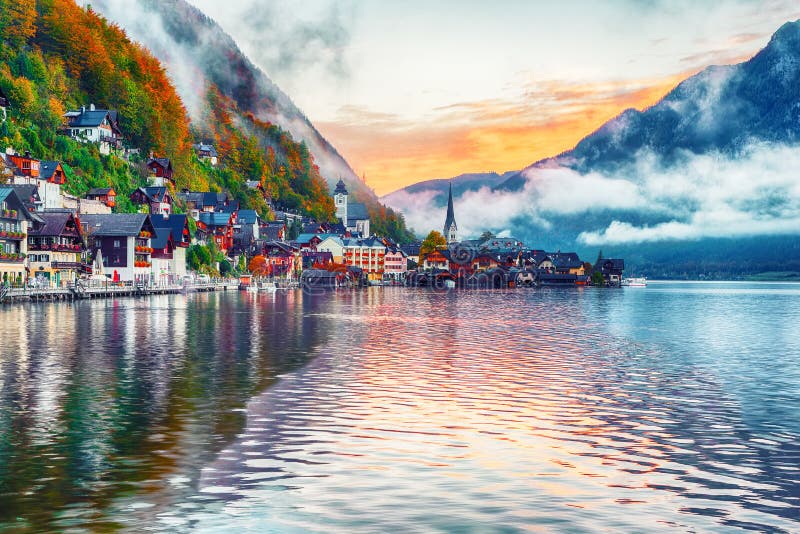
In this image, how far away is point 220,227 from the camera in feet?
628

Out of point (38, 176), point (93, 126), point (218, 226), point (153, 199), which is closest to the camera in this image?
point (38, 176)

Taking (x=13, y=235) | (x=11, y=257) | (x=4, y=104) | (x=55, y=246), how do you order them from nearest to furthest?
(x=13, y=235), (x=11, y=257), (x=55, y=246), (x=4, y=104)

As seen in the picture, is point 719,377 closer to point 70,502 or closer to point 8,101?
point 70,502

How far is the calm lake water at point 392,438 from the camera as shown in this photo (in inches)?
651

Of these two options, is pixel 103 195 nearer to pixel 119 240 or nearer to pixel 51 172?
pixel 119 240

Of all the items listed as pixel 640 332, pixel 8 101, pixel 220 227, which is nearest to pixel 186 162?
pixel 220 227

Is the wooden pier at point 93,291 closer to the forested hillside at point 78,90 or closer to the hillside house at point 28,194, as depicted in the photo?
the hillside house at point 28,194

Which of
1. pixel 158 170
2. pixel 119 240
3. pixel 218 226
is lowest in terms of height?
pixel 119 240

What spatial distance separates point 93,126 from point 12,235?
5476 cm

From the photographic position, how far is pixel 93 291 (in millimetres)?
114688

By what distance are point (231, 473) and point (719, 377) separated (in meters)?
28.1

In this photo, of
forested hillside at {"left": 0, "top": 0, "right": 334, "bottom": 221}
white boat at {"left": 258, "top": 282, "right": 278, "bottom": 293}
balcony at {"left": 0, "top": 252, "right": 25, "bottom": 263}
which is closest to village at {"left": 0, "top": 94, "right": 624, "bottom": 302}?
balcony at {"left": 0, "top": 252, "right": 25, "bottom": 263}

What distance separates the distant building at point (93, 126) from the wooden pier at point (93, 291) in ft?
106

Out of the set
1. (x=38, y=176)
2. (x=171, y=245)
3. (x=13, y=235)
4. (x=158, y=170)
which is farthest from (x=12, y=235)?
(x=158, y=170)
